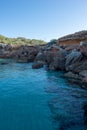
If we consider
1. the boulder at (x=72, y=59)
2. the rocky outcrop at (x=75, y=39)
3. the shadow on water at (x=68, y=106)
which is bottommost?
the shadow on water at (x=68, y=106)

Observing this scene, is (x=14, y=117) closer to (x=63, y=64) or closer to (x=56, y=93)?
(x=56, y=93)

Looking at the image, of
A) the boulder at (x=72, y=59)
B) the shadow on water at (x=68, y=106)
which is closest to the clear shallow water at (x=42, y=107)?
the shadow on water at (x=68, y=106)

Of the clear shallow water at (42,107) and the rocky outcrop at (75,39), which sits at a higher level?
the rocky outcrop at (75,39)

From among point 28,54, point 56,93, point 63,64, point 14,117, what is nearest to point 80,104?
point 56,93

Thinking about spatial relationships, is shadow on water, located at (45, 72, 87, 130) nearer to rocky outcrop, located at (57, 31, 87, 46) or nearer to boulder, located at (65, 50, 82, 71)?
boulder, located at (65, 50, 82, 71)

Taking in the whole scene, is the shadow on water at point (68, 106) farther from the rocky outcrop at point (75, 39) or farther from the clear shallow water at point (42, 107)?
the rocky outcrop at point (75, 39)

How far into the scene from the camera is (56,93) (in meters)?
16.6

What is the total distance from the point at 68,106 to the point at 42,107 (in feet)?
6.07

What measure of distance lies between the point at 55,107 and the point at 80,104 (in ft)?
6.30

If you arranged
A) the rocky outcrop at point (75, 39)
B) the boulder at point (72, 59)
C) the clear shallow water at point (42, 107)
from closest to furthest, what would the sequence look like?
the clear shallow water at point (42, 107)
the boulder at point (72, 59)
the rocky outcrop at point (75, 39)

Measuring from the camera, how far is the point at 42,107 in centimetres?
1317

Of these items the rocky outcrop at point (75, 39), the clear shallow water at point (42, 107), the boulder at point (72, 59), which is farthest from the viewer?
the rocky outcrop at point (75, 39)

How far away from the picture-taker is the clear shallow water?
34.2 feet

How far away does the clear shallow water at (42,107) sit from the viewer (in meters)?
10.4
